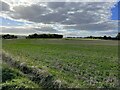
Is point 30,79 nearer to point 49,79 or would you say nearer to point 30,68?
point 49,79

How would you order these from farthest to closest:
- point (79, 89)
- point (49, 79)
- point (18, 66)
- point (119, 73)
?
point (18, 66) < point (119, 73) < point (49, 79) < point (79, 89)

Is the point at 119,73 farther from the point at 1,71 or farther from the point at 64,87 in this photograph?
the point at 1,71

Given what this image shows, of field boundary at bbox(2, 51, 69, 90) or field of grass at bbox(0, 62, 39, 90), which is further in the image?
field of grass at bbox(0, 62, 39, 90)

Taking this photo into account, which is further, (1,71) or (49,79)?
(1,71)

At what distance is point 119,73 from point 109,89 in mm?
4185

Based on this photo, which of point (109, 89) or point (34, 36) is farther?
point (34, 36)

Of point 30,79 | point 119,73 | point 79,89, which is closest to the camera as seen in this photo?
point 79,89

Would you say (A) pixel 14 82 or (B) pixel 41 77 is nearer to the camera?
(A) pixel 14 82

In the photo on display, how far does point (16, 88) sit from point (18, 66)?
667cm

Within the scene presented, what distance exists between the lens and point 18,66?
728 inches

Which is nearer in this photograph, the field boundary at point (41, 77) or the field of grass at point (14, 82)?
the field boundary at point (41, 77)

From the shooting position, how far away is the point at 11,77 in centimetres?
1445

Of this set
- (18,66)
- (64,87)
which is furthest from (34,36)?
(64,87)

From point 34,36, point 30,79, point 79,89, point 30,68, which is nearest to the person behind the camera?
point 79,89
